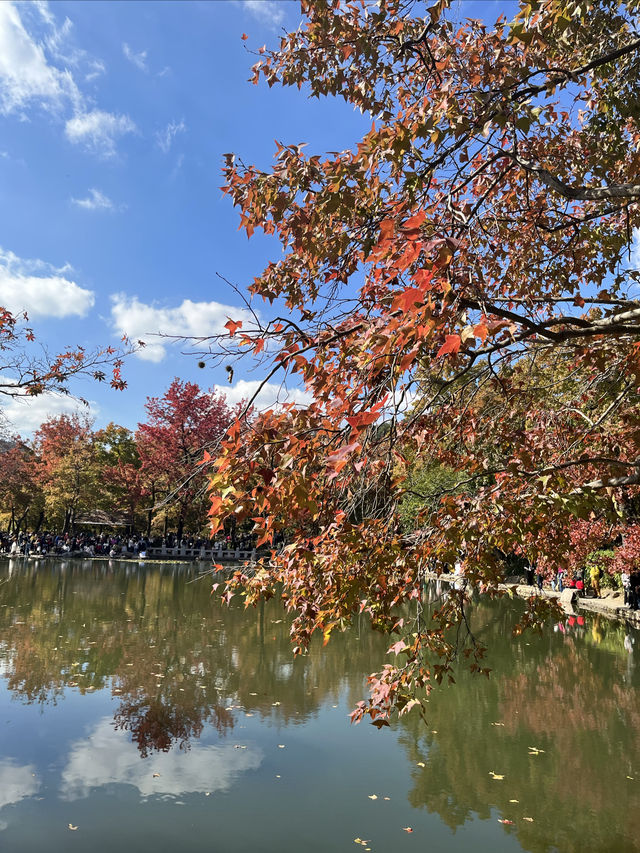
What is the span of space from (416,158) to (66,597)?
1715 cm

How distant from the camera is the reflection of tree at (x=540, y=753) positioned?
17.1 ft

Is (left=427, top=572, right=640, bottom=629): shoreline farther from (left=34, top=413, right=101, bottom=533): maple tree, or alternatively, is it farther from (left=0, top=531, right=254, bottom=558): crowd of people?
(left=34, top=413, right=101, bottom=533): maple tree

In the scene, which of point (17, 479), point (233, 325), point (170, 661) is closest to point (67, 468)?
point (17, 479)

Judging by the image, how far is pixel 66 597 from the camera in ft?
56.5

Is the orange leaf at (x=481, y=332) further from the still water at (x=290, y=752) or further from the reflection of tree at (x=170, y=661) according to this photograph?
the reflection of tree at (x=170, y=661)

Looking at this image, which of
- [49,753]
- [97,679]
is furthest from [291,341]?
[97,679]

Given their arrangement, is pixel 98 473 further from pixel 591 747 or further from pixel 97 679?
pixel 591 747

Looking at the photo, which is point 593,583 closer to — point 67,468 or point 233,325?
point 233,325

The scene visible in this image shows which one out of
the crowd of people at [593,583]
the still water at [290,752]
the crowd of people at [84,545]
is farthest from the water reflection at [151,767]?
the crowd of people at [84,545]

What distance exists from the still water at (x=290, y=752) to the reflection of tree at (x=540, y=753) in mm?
25

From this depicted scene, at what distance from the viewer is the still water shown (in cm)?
490

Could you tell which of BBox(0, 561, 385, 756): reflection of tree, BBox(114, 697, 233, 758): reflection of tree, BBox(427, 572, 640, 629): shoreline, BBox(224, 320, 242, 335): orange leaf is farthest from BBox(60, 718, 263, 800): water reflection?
BBox(427, 572, 640, 629): shoreline

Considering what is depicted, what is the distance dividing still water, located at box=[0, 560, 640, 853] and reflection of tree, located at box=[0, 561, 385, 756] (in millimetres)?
49

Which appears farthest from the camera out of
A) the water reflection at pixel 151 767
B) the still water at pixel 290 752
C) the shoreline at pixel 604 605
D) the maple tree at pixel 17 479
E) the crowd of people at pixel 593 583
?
the maple tree at pixel 17 479
